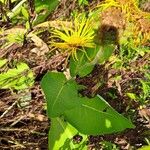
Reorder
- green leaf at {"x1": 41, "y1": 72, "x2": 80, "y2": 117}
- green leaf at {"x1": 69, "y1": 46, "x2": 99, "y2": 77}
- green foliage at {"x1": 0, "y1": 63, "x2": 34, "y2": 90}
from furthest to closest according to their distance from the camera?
green foliage at {"x1": 0, "y1": 63, "x2": 34, "y2": 90} → green leaf at {"x1": 69, "y1": 46, "x2": 99, "y2": 77} → green leaf at {"x1": 41, "y1": 72, "x2": 80, "y2": 117}

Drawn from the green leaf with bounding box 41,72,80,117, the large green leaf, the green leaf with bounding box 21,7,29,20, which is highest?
the green leaf with bounding box 21,7,29,20

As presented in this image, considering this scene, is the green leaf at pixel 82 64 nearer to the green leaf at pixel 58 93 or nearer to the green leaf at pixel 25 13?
the green leaf at pixel 58 93

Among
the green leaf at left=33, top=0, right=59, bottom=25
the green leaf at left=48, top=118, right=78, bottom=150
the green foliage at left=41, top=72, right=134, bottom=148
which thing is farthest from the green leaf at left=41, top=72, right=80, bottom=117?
the green leaf at left=33, top=0, right=59, bottom=25

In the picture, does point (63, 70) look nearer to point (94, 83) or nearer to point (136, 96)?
point (94, 83)

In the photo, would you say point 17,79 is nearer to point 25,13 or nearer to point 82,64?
point 82,64

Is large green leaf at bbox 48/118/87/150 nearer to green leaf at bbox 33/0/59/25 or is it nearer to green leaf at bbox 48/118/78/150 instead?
green leaf at bbox 48/118/78/150

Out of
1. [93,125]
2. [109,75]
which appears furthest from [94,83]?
[93,125]

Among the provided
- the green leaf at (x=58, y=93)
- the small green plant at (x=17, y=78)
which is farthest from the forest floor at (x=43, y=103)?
the green leaf at (x=58, y=93)
